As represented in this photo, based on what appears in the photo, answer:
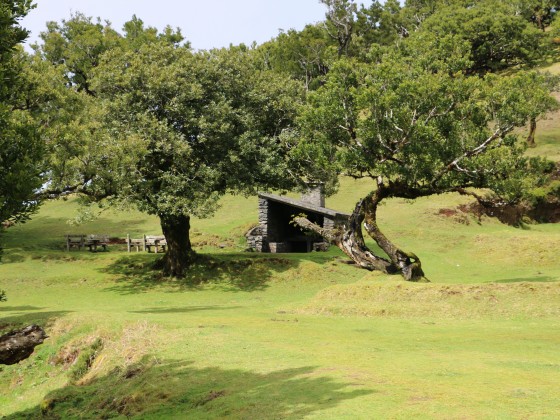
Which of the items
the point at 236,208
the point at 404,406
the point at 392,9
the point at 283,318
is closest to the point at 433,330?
the point at 283,318

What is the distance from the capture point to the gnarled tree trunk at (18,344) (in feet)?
48.4

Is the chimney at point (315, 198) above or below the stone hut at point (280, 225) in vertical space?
above

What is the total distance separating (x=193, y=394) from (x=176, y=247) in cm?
3007

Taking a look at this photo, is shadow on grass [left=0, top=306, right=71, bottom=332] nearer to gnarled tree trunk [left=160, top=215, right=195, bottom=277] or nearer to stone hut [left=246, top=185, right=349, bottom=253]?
gnarled tree trunk [left=160, top=215, right=195, bottom=277]

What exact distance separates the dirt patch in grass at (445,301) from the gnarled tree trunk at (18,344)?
50.7 ft

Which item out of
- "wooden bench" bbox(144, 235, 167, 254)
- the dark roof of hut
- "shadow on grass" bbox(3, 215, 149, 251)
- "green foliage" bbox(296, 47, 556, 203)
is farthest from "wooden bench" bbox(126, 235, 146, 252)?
"green foliage" bbox(296, 47, 556, 203)

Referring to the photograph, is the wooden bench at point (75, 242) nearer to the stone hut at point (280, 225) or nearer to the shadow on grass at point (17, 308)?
the stone hut at point (280, 225)

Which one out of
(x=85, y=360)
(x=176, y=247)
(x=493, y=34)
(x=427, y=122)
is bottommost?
(x=85, y=360)

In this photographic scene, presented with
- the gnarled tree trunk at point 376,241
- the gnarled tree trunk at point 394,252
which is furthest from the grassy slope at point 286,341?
the gnarled tree trunk at point 394,252

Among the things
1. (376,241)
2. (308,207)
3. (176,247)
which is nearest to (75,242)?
(176,247)

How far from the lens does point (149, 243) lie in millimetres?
55156

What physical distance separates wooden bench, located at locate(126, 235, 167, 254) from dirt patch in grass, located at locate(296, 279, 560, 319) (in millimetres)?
27168

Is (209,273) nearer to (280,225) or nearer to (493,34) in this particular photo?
(280,225)

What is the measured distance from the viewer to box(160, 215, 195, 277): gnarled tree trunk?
145ft
